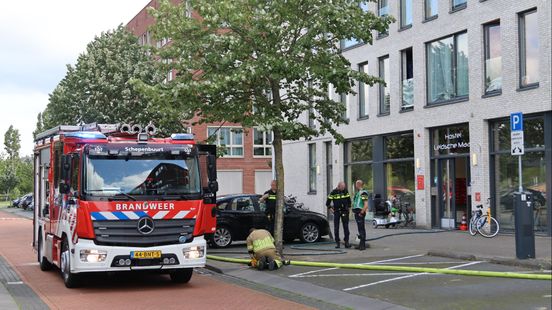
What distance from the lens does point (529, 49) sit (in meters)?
19.1

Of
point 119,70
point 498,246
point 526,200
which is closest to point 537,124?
point 498,246

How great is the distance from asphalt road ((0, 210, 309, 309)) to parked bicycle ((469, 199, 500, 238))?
28.4 ft

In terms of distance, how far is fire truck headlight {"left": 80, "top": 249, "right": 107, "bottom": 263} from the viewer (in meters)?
11.4

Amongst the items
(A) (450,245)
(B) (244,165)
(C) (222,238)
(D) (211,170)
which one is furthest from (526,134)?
(B) (244,165)

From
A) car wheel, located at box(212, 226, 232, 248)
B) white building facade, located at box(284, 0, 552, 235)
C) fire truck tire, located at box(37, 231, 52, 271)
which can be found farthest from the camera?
white building facade, located at box(284, 0, 552, 235)

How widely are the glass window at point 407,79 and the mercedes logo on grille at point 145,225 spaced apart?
581 inches

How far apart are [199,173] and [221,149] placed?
16.4 ft

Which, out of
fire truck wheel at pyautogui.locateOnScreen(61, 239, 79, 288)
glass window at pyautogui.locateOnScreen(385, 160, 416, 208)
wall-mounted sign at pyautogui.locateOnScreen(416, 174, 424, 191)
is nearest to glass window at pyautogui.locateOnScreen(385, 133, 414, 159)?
glass window at pyautogui.locateOnScreen(385, 160, 416, 208)

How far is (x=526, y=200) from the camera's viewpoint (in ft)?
43.1

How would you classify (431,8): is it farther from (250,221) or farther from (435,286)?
(435,286)

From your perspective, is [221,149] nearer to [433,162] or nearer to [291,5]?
[291,5]

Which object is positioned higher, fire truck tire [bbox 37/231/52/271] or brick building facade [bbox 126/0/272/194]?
brick building facade [bbox 126/0/272/194]

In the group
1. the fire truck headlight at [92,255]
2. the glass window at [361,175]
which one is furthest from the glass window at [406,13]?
the fire truck headlight at [92,255]

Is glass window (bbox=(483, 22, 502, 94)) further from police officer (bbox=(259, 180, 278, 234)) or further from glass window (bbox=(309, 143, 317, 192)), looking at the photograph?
glass window (bbox=(309, 143, 317, 192))
